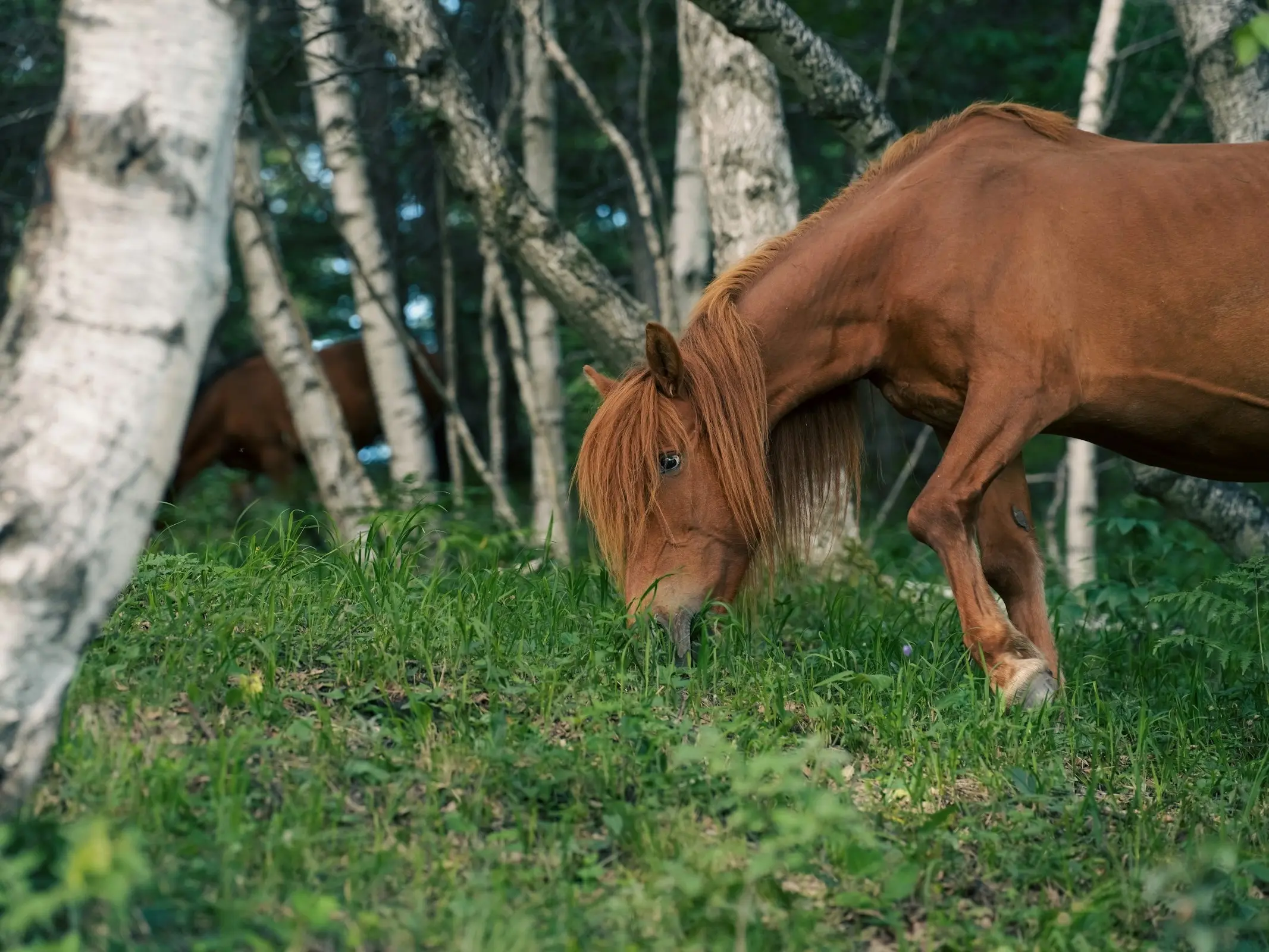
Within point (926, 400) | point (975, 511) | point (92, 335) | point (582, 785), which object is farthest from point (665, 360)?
point (92, 335)

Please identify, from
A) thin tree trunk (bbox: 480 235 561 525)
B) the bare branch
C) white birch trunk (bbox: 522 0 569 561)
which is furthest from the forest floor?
white birch trunk (bbox: 522 0 569 561)

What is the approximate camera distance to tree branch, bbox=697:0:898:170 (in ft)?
17.8

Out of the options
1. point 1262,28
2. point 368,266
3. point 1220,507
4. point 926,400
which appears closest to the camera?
point 1262,28

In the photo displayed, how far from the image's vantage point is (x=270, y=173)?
1441 cm

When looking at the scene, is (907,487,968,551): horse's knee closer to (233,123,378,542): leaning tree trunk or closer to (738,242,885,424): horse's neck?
(738,242,885,424): horse's neck

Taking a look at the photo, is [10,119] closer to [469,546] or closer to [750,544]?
[469,546]

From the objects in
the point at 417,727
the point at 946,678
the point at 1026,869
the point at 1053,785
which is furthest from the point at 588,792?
the point at 946,678

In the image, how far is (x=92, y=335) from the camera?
7.85ft

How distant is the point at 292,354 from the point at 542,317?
1775 millimetres

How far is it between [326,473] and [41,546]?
5824mm

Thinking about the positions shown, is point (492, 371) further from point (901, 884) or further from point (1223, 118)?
point (901, 884)

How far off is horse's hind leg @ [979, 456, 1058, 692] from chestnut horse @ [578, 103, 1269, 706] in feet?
0.71

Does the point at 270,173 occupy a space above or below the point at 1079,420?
above

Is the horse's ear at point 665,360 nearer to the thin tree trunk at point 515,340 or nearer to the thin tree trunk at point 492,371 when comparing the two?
the thin tree trunk at point 515,340
